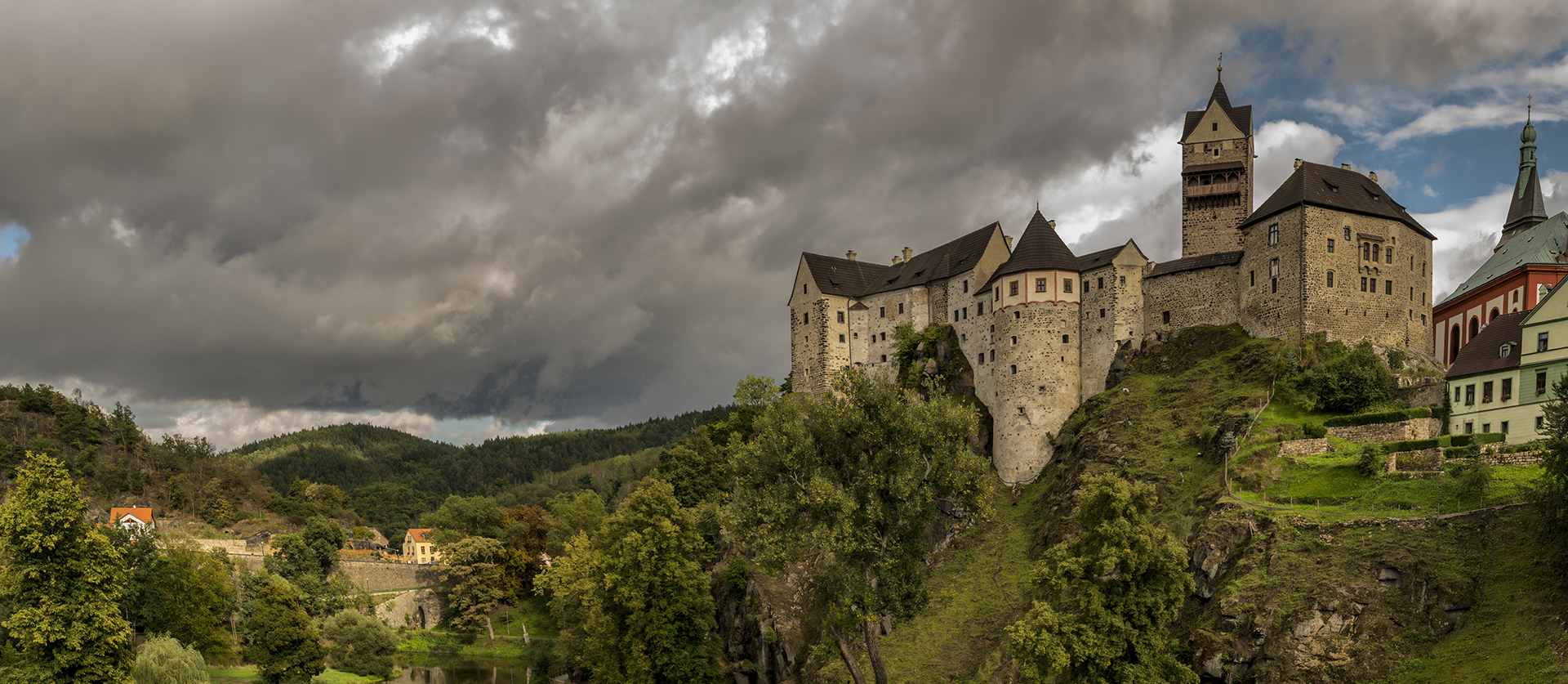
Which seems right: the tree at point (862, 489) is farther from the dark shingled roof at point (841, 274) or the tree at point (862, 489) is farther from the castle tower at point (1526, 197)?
the castle tower at point (1526, 197)

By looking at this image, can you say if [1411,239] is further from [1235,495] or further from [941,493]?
[941,493]

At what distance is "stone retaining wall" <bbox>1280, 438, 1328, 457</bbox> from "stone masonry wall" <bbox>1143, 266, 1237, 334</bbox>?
664 inches

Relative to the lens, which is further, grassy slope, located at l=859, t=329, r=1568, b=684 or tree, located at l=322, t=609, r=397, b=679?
tree, located at l=322, t=609, r=397, b=679

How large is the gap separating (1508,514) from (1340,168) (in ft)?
113

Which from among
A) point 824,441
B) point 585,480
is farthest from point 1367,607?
point 585,480

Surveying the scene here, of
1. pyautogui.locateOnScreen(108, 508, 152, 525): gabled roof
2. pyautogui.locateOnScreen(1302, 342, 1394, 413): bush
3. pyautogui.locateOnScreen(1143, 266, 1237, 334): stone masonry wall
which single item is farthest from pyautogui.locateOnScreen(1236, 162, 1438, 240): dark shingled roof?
pyautogui.locateOnScreen(108, 508, 152, 525): gabled roof

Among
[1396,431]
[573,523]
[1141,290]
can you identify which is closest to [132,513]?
[573,523]

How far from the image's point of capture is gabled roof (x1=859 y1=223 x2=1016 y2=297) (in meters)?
76.9

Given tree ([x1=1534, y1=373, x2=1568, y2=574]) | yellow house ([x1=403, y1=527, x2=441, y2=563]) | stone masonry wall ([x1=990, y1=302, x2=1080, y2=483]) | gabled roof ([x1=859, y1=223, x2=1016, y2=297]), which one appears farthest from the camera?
yellow house ([x1=403, y1=527, x2=441, y2=563])

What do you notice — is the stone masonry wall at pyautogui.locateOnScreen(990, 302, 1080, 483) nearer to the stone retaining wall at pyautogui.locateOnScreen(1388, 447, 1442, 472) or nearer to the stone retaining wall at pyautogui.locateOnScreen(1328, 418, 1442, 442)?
the stone retaining wall at pyautogui.locateOnScreen(1328, 418, 1442, 442)

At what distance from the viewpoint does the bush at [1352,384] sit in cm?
5078

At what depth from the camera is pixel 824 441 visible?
4134 cm

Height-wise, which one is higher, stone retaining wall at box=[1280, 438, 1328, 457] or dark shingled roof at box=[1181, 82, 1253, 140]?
dark shingled roof at box=[1181, 82, 1253, 140]

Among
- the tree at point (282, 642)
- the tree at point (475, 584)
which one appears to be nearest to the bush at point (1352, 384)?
the tree at point (282, 642)
